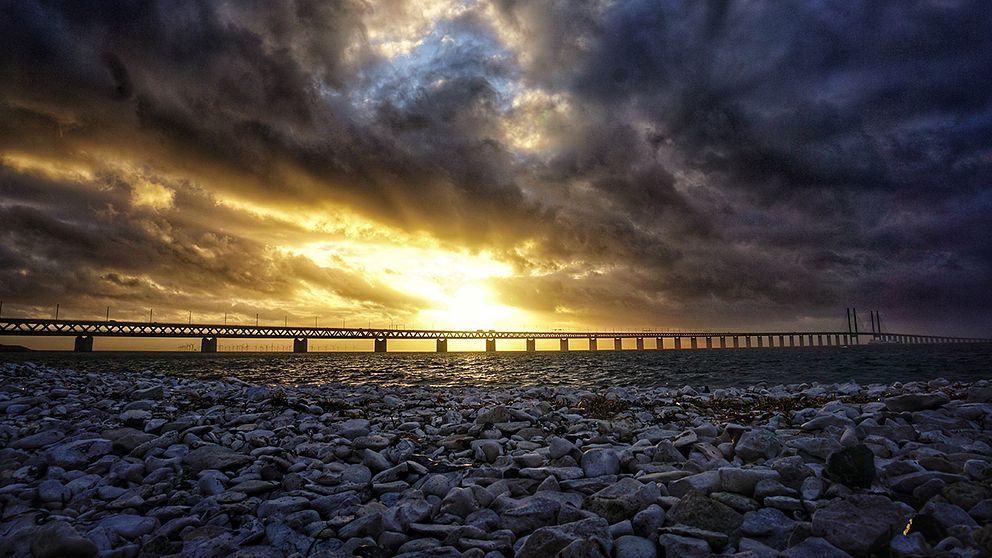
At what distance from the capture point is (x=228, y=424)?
7.92m

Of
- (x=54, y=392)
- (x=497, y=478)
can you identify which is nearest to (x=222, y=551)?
(x=497, y=478)

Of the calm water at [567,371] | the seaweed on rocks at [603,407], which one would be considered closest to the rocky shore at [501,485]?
the seaweed on rocks at [603,407]

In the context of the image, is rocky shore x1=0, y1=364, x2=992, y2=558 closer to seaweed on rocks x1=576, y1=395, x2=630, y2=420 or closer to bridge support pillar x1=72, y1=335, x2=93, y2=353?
seaweed on rocks x1=576, y1=395, x2=630, y2=420

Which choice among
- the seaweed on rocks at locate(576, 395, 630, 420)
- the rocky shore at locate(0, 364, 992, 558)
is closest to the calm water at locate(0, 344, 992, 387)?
the seaweed on rocks at locate(576, 395, 630, 420)

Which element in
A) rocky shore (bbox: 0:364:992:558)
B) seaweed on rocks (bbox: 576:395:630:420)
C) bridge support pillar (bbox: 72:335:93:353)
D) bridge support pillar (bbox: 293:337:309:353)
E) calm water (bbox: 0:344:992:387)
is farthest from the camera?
bridge support pillar (bbox: 293:337:309:353)

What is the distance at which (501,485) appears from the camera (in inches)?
191

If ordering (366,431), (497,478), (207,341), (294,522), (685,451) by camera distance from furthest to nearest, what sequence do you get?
(207,341), (366,431), (685,451), (497,478), (294,522)

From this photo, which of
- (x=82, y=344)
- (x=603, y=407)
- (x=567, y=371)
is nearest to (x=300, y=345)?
(x=82, y=344)

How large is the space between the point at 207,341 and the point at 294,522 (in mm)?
124931

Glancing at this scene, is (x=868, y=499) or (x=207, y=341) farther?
(x=207, y=341)

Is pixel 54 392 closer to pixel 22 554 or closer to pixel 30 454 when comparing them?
pixel 30 454

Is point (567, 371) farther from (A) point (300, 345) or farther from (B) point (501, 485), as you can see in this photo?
(A) point (300, 345)

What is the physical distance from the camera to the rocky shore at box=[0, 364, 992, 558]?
3.56m

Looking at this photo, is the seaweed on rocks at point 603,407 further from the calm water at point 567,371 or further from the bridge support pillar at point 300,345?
the bridge support pillar at point 300,345
